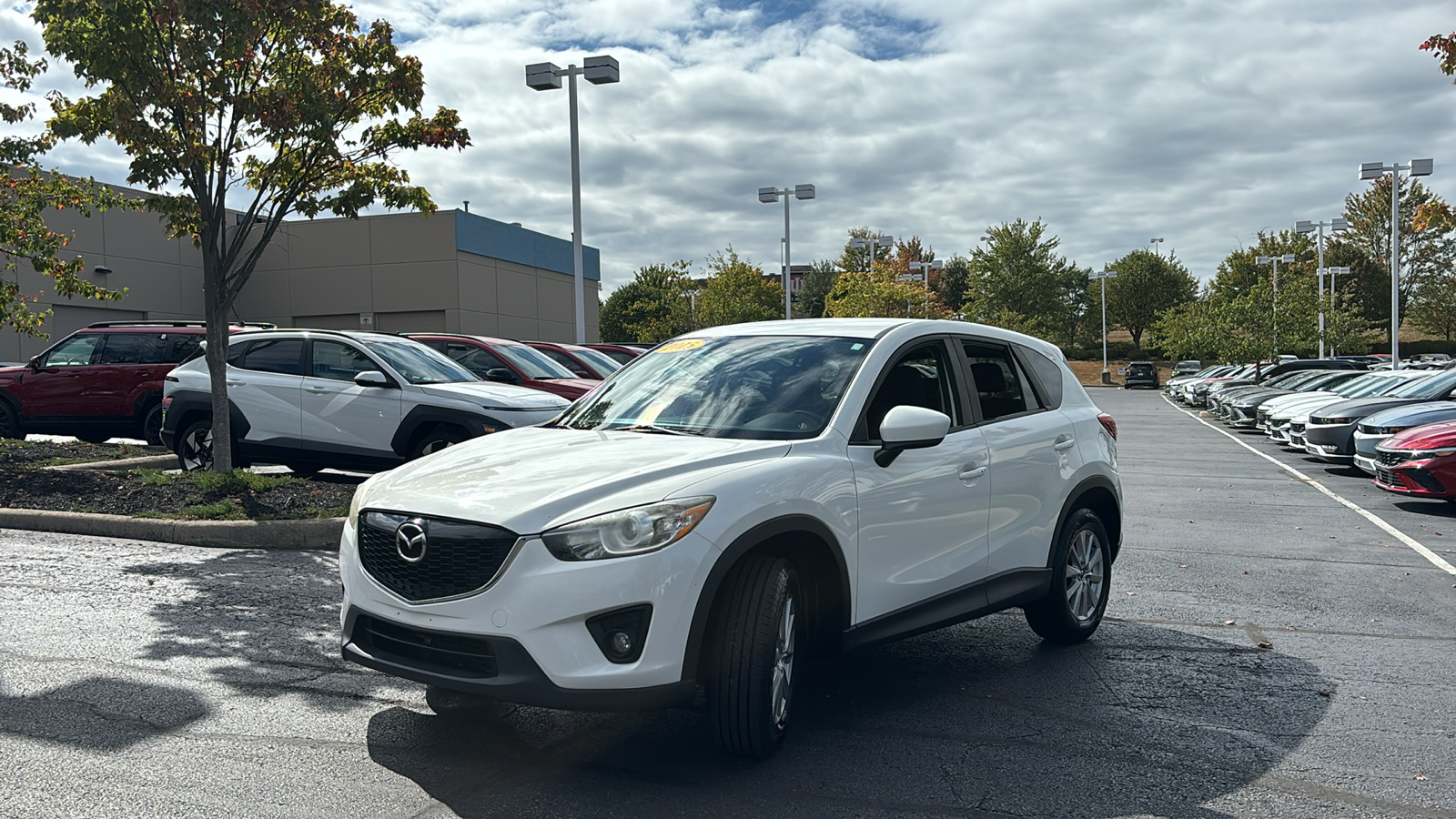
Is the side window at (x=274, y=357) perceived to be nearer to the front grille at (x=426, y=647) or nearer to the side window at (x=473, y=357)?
the side window at (x=473, y=357)

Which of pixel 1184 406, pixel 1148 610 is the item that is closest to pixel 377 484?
pixel 1148 610

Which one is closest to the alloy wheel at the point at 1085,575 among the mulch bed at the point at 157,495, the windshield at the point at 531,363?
the mulch bed at the point at 157,495

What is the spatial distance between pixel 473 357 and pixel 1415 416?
1202 centimetres

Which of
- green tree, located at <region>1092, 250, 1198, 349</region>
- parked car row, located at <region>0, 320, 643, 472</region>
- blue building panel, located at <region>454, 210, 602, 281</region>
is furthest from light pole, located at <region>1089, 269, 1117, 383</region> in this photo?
parked car row, located at <region>0, 320, 643, 472</region>

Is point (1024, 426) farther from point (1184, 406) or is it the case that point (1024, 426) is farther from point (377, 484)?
point (1184, 406)

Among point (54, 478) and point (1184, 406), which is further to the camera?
point (1184, 406)

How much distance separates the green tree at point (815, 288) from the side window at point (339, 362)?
7895cm

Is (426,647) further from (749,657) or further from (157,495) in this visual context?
(157,495)

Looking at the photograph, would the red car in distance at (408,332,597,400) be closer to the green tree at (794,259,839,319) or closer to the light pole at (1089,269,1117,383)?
the light pole at (1089,269,1117,383)

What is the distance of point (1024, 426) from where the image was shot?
5.89 meters

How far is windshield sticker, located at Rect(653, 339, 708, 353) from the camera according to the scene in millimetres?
5657

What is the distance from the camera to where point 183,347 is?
15.0 meters

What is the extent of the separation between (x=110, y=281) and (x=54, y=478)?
23.6m

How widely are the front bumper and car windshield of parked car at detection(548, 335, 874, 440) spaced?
0.99 meters
